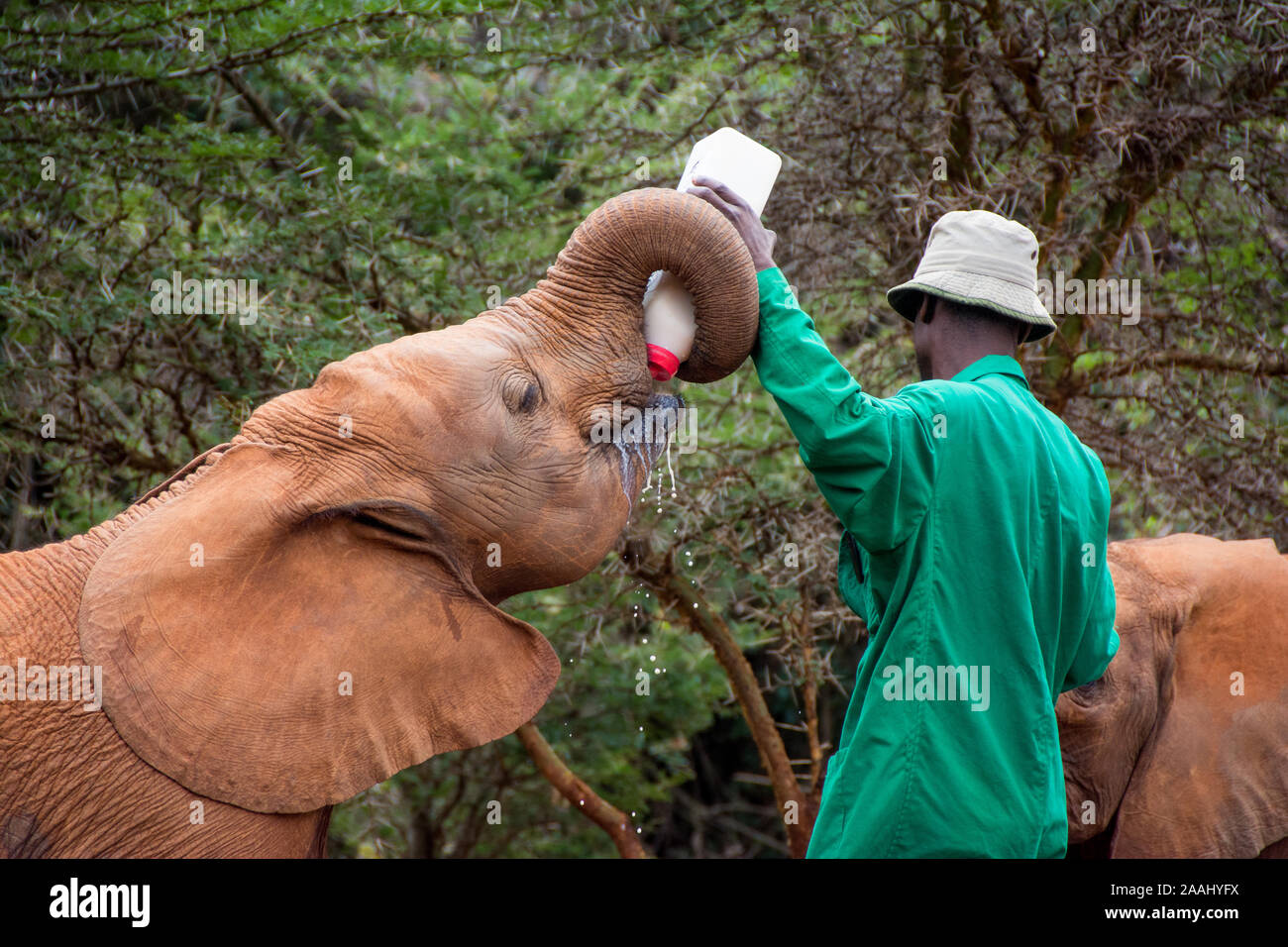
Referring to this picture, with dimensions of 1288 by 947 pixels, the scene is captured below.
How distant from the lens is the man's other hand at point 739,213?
335 centimetres

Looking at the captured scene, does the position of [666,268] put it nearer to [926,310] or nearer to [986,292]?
[926,310]

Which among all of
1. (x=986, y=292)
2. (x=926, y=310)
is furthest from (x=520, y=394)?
(x=986, y=292)

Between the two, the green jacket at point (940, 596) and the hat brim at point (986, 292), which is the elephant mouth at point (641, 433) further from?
the hat brim at point (986, 292)

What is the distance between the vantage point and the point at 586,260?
3.46 metres

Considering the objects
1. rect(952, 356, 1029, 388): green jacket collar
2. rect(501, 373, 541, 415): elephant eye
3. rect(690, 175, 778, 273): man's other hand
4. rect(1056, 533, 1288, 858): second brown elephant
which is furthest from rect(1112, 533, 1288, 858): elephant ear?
rect(501, 373, 541, 415): elephant eye

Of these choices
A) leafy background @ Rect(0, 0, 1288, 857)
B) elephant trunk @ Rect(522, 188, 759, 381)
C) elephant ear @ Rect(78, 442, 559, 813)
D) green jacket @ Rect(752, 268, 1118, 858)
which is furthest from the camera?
leafy background @ Rect(0, 0, 1288, 857)

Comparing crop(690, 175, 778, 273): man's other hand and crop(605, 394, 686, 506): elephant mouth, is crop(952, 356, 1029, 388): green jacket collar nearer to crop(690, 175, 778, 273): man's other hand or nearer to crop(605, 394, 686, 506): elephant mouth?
crop(690, 175, 778, 273): man's other hand

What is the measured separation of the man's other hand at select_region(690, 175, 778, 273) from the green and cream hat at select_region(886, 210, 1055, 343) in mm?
367

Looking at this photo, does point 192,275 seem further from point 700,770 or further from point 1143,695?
point 700,770

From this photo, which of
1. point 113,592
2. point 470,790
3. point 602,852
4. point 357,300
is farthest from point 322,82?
point 113,592

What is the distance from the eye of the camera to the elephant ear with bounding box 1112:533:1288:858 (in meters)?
4.41

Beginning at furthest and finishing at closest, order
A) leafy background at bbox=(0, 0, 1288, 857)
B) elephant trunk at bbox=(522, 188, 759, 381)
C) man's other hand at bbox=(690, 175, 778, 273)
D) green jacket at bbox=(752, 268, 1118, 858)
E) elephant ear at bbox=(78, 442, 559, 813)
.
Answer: leafy background at bbox=(0, 0, 1288, 857), man's other hand at bbox=(690, 175, 778, 273), elephant trunk at bbox=(522, 188, 759, 381), elephant ear at bbox=(78, 442, 559, 813), green jacket at bbox=(752, 268, 1118, 858)

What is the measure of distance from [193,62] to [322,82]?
2.56 meters

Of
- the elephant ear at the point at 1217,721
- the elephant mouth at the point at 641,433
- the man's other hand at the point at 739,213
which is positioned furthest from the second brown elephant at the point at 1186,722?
the man's other hand at the point at 739,213
